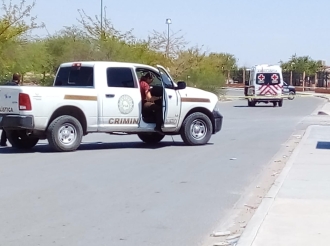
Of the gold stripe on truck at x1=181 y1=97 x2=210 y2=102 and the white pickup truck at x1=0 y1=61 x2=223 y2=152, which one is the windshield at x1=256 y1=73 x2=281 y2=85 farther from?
the gold stripe on truck at x1=181 y1=97 x2=210 y2=102

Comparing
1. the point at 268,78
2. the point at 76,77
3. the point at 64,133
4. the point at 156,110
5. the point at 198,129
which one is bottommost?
the point at 198,129

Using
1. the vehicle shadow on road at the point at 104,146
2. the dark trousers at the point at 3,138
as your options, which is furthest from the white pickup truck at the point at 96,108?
the dark trousers at the point at 3,138

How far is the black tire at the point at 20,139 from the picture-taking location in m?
17.1

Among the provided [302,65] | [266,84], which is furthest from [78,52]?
[302,65]

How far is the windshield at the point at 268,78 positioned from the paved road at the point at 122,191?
2798 cm

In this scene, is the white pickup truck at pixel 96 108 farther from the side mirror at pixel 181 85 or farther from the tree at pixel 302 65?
the tree at pixel 302 65

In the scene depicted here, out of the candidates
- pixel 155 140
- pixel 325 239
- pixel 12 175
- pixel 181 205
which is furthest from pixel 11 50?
pixel 325 239

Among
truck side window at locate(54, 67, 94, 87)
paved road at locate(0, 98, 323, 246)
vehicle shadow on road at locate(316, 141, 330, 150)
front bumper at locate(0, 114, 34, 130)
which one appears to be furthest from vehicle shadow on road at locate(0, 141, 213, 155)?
vehicle shadow on road at locate(316, 141, 330, 150)

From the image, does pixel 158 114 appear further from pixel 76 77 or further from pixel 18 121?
pixel 18 121

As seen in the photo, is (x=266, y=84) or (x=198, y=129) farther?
(x=266, y=84)

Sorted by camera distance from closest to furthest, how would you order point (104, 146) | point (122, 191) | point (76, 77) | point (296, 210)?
point (296, 210) < point (122, 191) < point (76, 77) < point (104, 146)

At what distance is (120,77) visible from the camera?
17.2 m

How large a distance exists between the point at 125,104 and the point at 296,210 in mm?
7978

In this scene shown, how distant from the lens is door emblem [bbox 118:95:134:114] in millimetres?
16969
